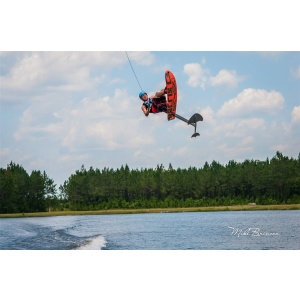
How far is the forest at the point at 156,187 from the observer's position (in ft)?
41.0

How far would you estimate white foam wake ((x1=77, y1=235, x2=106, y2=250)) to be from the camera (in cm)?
1200

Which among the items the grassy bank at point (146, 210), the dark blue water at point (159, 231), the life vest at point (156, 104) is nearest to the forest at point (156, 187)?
the grassy bank at point (146, 210)

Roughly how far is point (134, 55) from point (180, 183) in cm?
284

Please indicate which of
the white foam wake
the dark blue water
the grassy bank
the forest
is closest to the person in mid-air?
the forest

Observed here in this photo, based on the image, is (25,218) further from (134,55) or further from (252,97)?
(252,97)

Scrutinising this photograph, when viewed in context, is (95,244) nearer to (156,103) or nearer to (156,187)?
(156,187)

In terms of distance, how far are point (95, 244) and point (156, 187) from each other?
1944 mm

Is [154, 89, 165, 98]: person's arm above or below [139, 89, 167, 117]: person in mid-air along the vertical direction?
above

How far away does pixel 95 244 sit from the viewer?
12.1 metres

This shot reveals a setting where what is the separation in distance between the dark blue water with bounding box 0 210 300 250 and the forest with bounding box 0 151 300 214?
288 millimetres

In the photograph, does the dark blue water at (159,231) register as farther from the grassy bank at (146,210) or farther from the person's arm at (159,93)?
the person's arm at (159,93)
